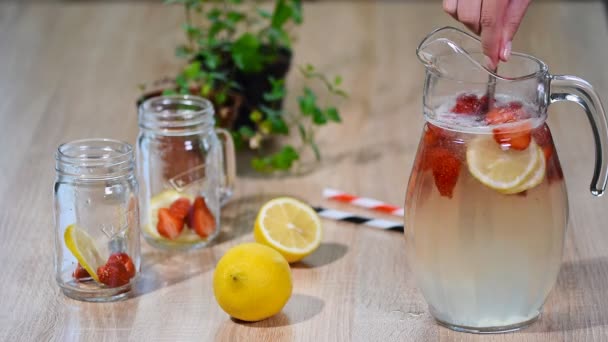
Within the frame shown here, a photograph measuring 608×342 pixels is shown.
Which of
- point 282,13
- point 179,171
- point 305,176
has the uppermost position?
point 282,13

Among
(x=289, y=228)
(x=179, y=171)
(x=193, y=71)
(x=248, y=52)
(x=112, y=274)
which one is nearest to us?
(x=112, y=274)

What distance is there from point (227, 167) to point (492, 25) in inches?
24.7

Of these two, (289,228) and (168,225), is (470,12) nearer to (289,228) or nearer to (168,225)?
(289,228)

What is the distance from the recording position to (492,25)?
126 cm

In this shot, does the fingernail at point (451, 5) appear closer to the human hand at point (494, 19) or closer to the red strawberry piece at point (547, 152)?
the human hand at point (494, 19)

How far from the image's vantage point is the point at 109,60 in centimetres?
245

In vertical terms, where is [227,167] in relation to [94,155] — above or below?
below

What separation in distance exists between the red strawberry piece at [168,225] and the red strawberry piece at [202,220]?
0.03 meters

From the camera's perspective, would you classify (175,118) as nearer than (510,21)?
No

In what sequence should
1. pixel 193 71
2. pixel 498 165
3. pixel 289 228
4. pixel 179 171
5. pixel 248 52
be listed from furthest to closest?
pixel 248 52 < pixel 193 71 < pixel 179 171 < pixel 289 228 < pixel 498 165

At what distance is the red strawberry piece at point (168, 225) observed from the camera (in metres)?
1.61

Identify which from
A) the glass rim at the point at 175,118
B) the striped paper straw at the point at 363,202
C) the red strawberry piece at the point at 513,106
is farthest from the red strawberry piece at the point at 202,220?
the red strawberry piece at the point at 513,106

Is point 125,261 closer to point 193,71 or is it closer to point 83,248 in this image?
point 83,248

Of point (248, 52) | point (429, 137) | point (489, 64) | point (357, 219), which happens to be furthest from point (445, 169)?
point (248, 52)
